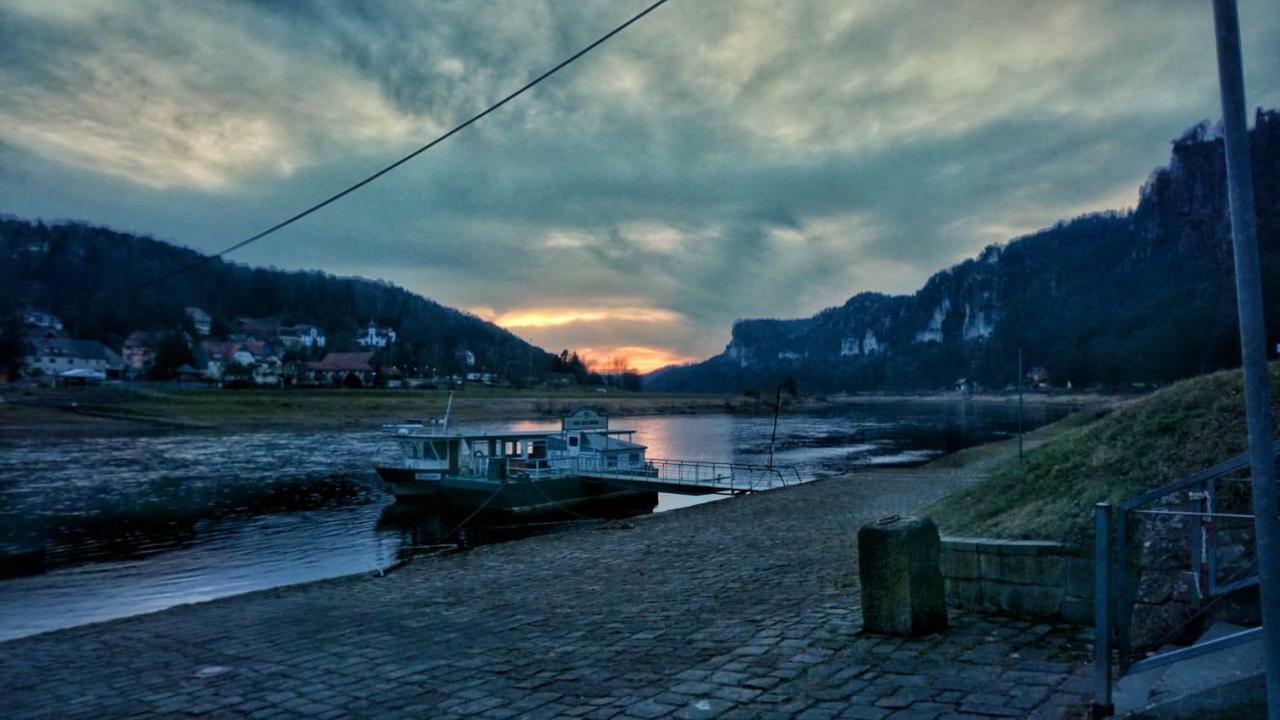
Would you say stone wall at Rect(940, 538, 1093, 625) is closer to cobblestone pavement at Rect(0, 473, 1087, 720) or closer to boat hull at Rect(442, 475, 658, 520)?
cobblestone pavement at Rect(0, 473, 1087, 720)

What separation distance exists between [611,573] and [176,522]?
2242cm

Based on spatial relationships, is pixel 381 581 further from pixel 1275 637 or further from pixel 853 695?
pixel 1275 637

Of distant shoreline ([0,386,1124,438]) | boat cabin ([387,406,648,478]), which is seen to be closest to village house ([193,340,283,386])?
distant shoreline ([0,386,1124,438])

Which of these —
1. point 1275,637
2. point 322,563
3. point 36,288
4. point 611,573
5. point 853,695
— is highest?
point 36,288

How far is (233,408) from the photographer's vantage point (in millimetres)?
86625

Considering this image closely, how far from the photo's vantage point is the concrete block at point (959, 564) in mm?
7413

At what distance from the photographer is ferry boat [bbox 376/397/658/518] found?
3002 centimetres

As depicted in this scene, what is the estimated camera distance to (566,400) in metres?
136

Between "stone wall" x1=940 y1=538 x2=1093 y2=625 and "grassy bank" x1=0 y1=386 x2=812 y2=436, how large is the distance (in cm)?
7757

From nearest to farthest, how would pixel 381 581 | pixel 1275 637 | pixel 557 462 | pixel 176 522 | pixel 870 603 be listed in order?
1. pixel 1275 637
2. pixel 870 603
3. pixel 381 581
4. pixel 176 522
5. pixel 557 462

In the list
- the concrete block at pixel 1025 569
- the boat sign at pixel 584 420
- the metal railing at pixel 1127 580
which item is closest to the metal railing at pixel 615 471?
the boat sign at pixel 584 420

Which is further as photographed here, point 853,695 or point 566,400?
point 566,400

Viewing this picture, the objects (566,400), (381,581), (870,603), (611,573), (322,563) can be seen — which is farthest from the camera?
(566,400)

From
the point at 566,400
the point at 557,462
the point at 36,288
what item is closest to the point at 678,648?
the point at 557,462
